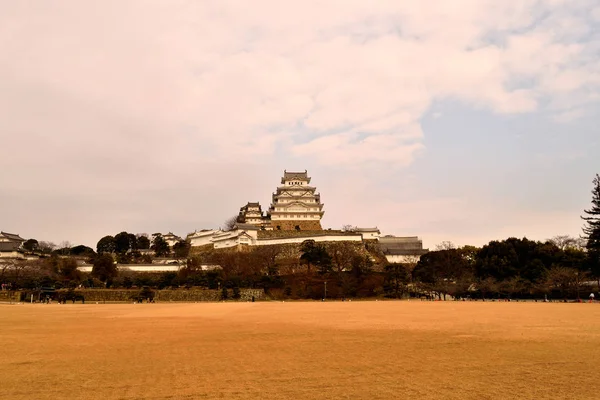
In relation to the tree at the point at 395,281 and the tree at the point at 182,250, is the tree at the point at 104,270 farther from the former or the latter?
the tree at the point at 395,281

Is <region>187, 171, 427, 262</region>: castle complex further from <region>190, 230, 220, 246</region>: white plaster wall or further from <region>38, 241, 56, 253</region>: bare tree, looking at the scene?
<region>38, 241, 56, 253</region>: bare tree

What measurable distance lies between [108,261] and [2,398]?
166 feet

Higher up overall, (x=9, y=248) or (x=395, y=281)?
(x=9, y=248)

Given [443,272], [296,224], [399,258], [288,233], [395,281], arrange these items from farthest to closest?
1. [296,224]
2. [288,233]
3. [399,258]
4. [443,272]
5. [395,281]

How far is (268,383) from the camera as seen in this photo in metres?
7.40

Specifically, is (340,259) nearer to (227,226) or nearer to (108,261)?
(108,261)

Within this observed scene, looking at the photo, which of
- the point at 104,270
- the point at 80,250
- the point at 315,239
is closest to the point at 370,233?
the point at 315,239

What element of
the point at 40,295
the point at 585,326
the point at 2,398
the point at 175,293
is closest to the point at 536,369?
the point at 2,398

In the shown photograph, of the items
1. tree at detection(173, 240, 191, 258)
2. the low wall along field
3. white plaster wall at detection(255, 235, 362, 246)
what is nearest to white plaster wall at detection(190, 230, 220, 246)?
tree at detection(173, 240, 191, 258)

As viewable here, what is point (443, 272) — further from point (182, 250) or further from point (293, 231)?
point (182, 250)

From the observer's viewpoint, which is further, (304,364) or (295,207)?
(295,207)

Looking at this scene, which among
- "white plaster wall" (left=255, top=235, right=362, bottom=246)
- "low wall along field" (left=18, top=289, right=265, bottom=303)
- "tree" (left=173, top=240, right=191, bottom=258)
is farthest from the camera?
"tree" (left=173, top=240, right=191, bottom=258)

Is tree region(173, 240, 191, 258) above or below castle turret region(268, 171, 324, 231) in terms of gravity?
below

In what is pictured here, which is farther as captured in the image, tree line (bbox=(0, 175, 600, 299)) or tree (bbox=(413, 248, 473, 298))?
tree (bbox=(413, 248, 473, 298))
